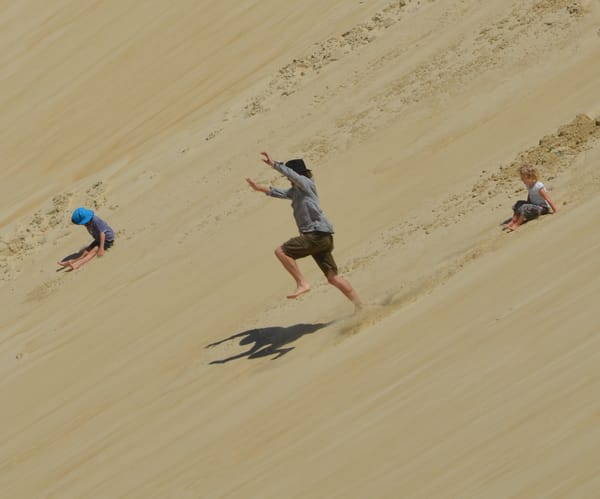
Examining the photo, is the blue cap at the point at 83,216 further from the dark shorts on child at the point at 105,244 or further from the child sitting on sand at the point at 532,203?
the child sitting on sand at the point at 532,203

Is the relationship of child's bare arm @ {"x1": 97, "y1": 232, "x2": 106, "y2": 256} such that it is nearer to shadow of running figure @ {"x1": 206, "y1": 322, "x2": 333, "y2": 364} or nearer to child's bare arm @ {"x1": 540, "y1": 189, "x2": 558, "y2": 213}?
shadow of running figure @ {"x1": 206, "y1": 322, "x2": 333, "y2": 364}

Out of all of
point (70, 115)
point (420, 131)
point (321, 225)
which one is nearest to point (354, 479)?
point (321, 225)

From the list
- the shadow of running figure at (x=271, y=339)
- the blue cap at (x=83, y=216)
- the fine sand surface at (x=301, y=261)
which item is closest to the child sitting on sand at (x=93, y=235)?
the blue cap at (x=83, y=216)

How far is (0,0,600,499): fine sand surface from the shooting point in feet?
19.6

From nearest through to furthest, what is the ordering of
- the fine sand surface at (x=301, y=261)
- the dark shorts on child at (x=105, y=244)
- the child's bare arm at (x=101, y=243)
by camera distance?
1. the fine sand surface at (x=301, y=261)
2. the child's bare arm at (x=101, y=243)
3. the dark shorts on child at (x=105, y=244)

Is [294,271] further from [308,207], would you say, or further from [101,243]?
[101,243]

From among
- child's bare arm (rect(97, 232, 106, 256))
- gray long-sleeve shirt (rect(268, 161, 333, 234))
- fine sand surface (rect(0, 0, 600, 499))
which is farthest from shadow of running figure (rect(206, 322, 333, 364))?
child's bare arm (rect(97, 232, 106, 256))

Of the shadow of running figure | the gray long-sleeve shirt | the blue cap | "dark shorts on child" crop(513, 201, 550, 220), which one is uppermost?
the blue cap

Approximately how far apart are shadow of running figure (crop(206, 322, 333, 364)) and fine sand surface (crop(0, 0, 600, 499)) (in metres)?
0.03

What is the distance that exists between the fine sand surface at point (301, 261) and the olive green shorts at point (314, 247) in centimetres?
36

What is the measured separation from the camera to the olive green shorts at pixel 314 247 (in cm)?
828

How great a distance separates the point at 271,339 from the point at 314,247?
672mm

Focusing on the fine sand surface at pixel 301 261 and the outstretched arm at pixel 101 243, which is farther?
the outstretched arm at pixel 101 243

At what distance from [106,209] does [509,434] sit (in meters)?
7.51
